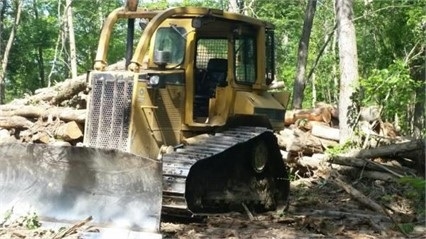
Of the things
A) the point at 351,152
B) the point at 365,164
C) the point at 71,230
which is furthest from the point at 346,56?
the point at 71,230

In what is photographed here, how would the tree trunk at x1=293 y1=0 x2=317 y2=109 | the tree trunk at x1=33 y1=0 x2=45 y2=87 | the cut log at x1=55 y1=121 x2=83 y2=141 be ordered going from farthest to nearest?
the tree trunk at x1=33 y1=0 x2=45 y2=87, the tree trunk at x1=293 y1=0 x2=317 y2=109, the cut log at x1=55 y1=121 x2=83 y2=141

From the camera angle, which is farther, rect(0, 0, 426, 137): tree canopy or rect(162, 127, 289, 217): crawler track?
rect(0, 0, 426, 137): tree canopy

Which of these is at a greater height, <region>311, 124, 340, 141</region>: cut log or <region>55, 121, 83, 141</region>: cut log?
<region>55, 121, 83, 141</region>: cut log

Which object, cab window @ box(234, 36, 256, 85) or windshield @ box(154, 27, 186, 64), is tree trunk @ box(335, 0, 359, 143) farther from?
windshield @ box(154, 27, 186, 64)

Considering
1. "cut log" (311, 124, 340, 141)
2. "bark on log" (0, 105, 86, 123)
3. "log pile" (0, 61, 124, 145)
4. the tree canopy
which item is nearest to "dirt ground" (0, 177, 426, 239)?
"cut log" (311, 124, 340, 141)

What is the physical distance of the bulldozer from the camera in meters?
7.63

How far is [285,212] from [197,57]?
8.43 ft

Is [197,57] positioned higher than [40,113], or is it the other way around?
[197,57]

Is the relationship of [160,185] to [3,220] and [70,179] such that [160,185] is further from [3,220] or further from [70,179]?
[3,220]

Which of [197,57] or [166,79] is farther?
[197,57]

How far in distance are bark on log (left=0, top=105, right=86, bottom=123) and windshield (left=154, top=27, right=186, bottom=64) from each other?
263 cm

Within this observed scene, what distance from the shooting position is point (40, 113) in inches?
528

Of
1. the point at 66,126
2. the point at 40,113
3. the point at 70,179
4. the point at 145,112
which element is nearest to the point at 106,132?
the point at 145,112

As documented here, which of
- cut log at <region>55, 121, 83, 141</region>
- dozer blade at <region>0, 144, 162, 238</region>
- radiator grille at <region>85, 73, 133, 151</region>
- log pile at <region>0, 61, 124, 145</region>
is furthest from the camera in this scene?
log pile at <region>0, 61, 124, 145</region>
